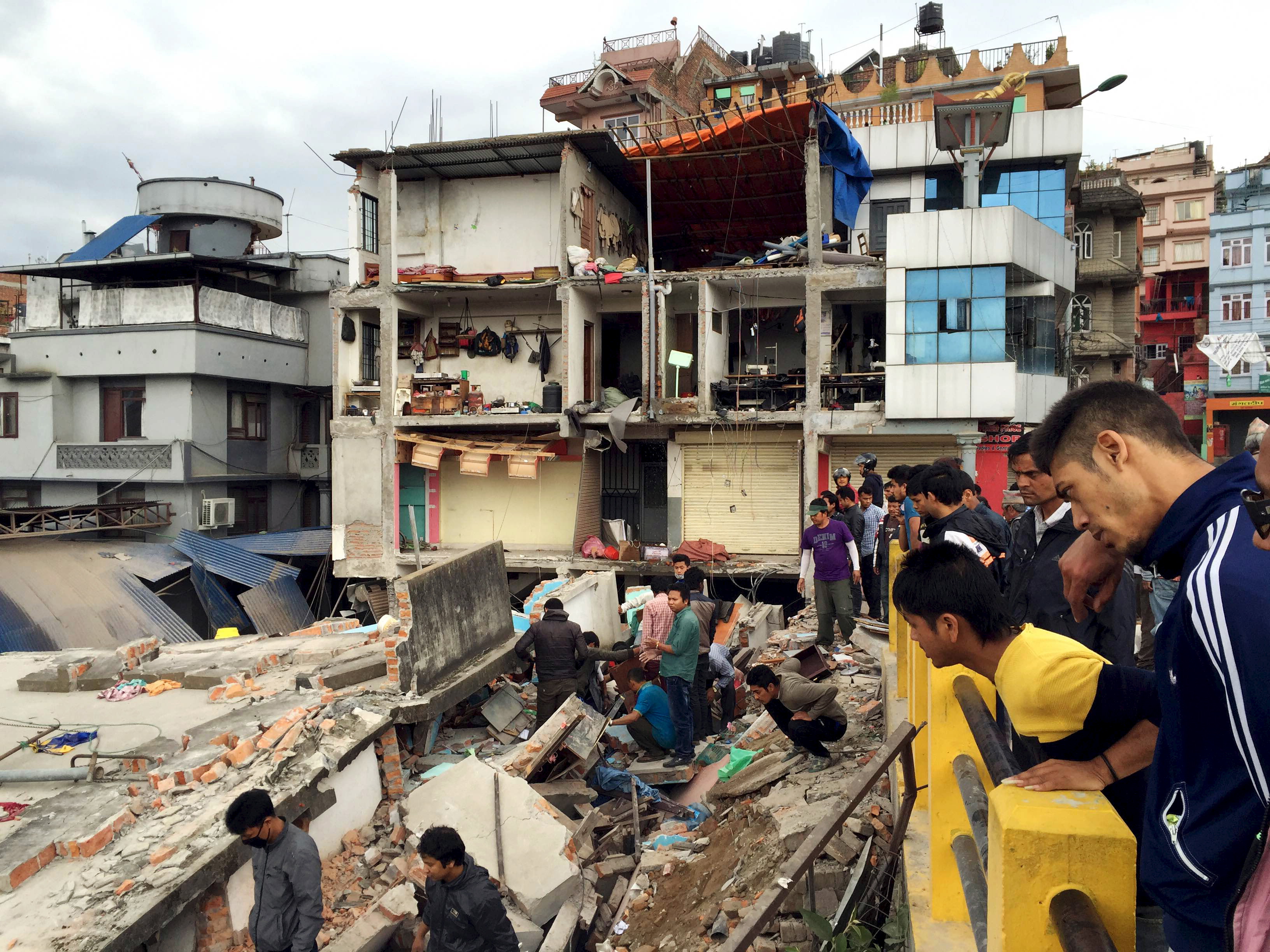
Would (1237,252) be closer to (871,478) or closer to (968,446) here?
(968,446)

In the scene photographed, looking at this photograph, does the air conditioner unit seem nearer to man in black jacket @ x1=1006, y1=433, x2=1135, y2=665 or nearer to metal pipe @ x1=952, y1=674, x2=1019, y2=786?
man in black jacket @ x1=1006, y1=433, x2=1135, y2=665

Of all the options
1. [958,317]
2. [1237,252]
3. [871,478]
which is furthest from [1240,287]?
[871,478]

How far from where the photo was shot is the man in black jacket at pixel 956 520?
4758mm

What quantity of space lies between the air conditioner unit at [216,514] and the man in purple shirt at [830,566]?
60.1 ft

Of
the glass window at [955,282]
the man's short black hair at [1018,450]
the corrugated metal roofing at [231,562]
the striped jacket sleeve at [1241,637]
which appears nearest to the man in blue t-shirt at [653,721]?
the man's short black hair at [1018,450]

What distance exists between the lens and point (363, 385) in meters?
21.2

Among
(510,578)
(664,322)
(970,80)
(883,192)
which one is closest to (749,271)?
(664,322)

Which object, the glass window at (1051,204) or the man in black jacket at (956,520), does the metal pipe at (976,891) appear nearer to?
the man in black jacket at (956,520)

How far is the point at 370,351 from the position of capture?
71.2 feet

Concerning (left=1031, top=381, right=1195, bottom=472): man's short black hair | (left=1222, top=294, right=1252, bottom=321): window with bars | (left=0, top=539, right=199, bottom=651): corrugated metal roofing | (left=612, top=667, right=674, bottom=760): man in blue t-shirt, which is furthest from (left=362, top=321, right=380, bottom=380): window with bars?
(left=1222, top=294, right=1252, bottom=321): window with bars

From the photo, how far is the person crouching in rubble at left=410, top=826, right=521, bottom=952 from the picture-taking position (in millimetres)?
4297

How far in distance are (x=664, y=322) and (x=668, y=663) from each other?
12.6 meters

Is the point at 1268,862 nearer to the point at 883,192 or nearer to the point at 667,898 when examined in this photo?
the point at 667,898

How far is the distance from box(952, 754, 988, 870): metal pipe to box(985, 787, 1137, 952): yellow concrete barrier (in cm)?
24
